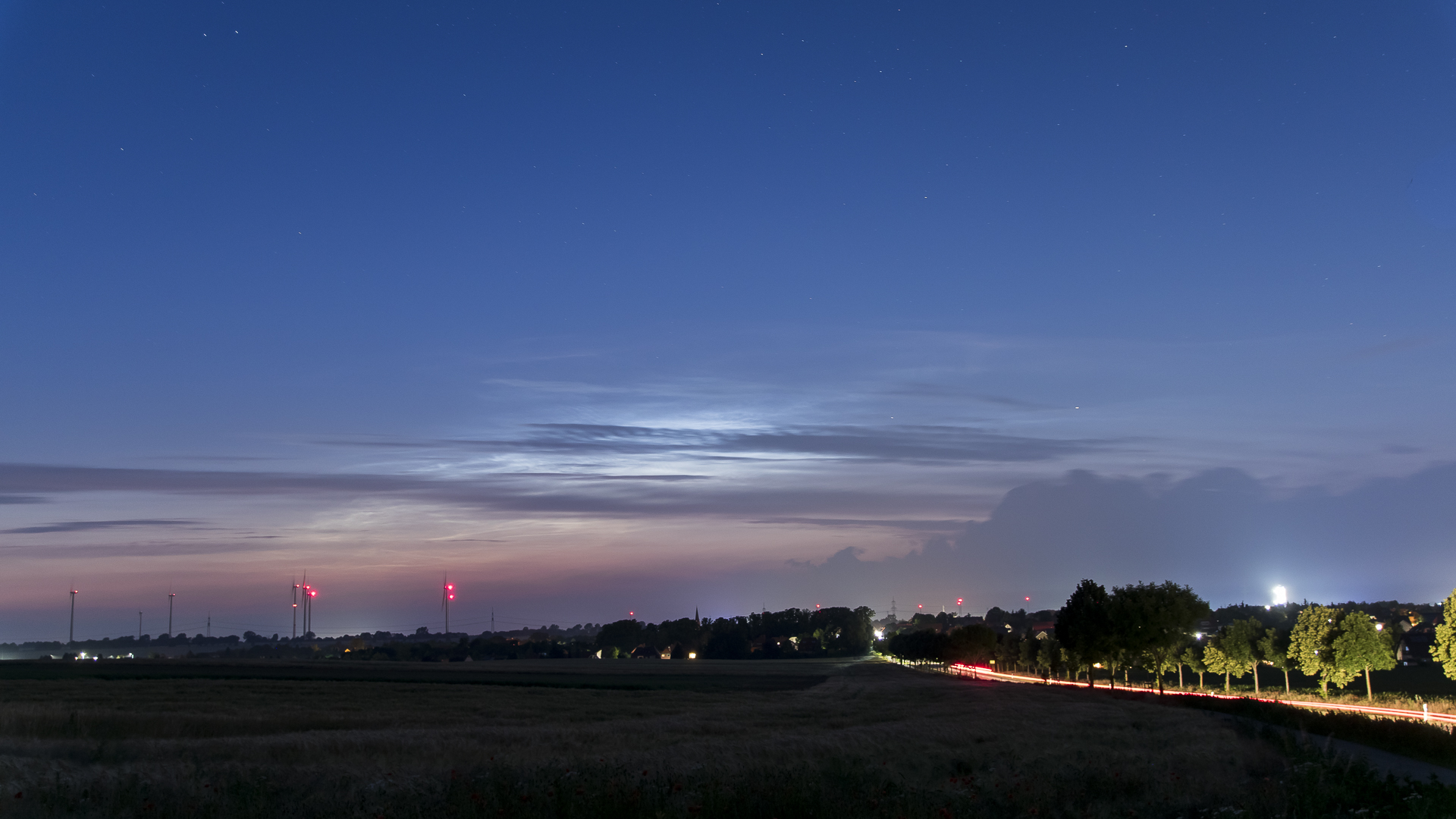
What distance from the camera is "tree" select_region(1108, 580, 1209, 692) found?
77.7 meters

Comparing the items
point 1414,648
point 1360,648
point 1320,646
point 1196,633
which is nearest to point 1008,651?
point 1196,633

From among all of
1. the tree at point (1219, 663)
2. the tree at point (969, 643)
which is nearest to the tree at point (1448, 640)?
the tree at point (1219, 663)

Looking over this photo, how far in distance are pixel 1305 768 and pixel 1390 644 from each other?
7647 centimetres

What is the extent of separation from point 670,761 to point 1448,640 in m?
61.9

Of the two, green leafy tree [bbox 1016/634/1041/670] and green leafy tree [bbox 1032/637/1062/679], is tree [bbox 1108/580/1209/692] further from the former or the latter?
green leafy tree [bbox 1016/634/1041/670]

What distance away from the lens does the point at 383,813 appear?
13.0 meters

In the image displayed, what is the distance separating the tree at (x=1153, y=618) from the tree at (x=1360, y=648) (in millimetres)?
10627

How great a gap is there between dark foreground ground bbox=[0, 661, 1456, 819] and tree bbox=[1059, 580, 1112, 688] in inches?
929

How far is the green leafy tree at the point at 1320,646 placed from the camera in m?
76.1

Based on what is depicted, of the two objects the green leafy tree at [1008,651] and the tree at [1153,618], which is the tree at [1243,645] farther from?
the green leafy tree at [1008,651]

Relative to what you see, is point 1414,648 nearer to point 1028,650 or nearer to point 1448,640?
point 1028,650

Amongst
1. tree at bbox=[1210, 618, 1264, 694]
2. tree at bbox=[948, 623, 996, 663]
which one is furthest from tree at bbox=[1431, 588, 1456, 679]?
tree at bbox=[948, 623, 996, 663]

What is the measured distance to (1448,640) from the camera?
60.1 meters

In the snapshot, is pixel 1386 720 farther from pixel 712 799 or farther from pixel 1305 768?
pixel 712 799
